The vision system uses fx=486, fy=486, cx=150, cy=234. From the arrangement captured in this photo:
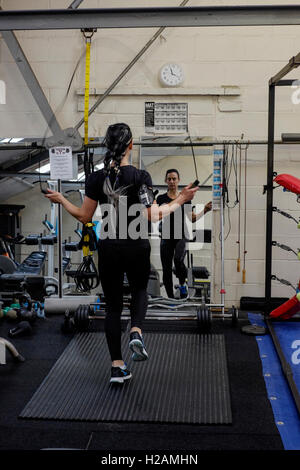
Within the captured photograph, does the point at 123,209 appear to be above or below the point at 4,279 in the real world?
above

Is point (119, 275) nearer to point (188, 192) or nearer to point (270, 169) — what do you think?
point (188, 192)

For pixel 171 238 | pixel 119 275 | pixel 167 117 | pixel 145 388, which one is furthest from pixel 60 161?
pixel 145 388

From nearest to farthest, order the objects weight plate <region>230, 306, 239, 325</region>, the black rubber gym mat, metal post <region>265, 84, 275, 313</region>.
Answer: the black rubber gym mat → metal post <region>265, 84, 275, 313</region> → weight plate <region>230, 306, 239, 325</region>

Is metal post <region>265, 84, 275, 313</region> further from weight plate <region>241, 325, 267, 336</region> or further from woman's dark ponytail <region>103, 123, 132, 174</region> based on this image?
woman's dark ponytail <region>103, 123, 132, 174</region>

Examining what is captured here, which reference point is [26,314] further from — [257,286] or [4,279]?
[257,286]

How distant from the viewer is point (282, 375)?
3.15 meters

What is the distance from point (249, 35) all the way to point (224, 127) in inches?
36.9

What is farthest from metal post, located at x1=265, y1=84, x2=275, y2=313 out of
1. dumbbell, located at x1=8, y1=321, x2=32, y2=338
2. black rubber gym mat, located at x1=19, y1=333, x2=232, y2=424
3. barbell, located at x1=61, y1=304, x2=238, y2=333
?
dumbbell, located at x1=8, y1=321, x2=32, y2=338

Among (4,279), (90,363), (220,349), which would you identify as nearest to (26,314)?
(4,279)

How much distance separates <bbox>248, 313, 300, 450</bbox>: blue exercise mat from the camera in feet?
7.88

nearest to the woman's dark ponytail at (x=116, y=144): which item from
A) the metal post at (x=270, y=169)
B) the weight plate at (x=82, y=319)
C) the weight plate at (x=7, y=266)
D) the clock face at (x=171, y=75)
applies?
the weight plate at (x=82, y=319)

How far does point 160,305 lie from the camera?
14.6ft

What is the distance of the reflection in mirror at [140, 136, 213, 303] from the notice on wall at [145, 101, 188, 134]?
0.32ft

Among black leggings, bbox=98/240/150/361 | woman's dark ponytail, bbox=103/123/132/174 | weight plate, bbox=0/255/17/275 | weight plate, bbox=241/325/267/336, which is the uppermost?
woman's dark ponytail, bbox=103/123/132/174
